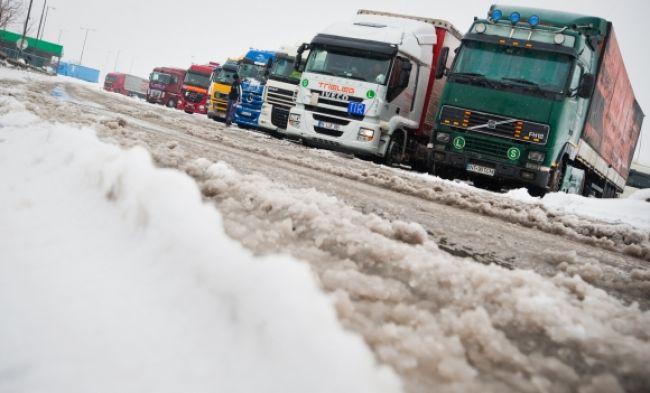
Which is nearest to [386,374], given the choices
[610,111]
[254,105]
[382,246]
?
[382,246]

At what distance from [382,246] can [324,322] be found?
84cm

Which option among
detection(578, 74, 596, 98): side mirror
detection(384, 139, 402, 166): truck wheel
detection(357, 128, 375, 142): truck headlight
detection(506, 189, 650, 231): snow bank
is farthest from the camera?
detection(384, 139, 402, 166): truck wheel

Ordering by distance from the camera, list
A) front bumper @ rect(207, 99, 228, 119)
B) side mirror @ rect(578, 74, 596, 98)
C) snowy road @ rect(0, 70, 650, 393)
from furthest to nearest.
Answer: front bumper @ rect(207, 99, 228, 119) < side mirror @ rect(578, 74, 596, 98) < snowy road @ rect(0, 70, 650, 393)

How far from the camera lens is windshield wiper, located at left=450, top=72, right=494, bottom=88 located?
9.11 m

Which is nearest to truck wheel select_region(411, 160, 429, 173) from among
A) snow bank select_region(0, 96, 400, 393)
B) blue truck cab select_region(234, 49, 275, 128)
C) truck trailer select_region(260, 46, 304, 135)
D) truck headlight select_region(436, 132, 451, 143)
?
truck headlight select_region(436, 132, 451, 143)

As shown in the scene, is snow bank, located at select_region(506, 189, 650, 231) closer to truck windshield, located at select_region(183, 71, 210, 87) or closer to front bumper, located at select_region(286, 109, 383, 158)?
front bumper, located at select_region(286, 109, 383, 158)

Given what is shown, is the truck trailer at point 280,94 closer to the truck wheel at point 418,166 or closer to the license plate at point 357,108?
the license plate at point 357,108

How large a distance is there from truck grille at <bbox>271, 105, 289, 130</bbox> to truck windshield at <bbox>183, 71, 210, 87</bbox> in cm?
1322

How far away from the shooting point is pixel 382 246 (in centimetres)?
203

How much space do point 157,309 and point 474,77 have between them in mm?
8932

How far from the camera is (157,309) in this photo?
1.42m

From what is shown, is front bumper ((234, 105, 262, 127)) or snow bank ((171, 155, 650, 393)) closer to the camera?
snow bank ((171, 155, 650, 393))

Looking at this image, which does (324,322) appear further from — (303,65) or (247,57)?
(247,57)

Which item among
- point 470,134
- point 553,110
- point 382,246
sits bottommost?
point 382,246
